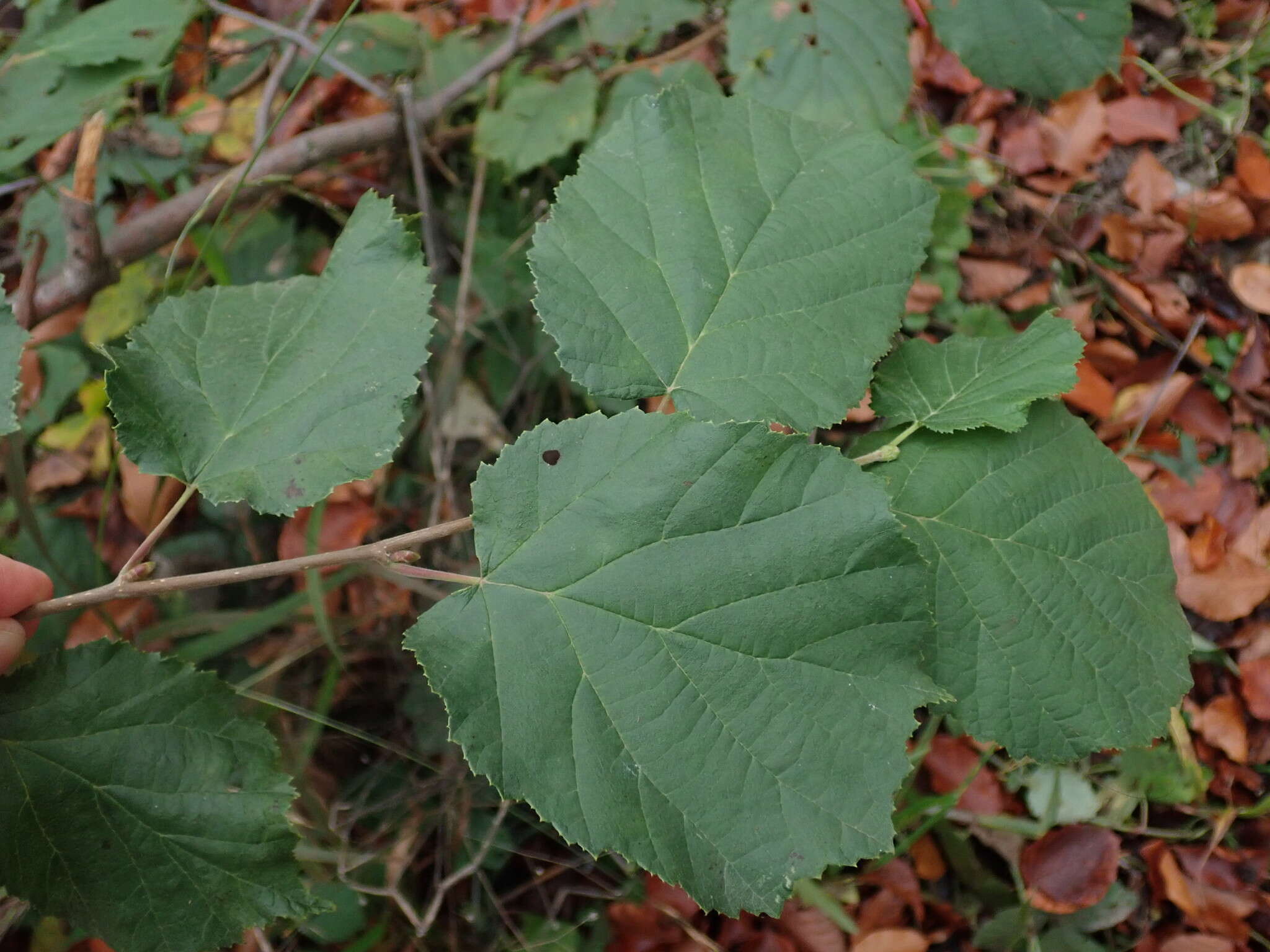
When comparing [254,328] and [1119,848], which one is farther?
[1119,848]

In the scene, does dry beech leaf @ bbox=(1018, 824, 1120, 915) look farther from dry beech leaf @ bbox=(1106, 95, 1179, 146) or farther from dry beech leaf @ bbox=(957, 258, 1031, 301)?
dry beech leaf @ bbox=(1106, 95, 1179, 146)

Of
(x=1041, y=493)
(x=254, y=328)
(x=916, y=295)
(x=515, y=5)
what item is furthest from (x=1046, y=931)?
(x=515, y=5)

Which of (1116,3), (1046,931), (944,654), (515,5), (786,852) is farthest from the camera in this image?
(515,5)

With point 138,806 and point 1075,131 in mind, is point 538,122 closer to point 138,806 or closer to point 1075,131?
point 1075,131

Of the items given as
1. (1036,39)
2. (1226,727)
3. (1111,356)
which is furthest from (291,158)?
(1226,727)

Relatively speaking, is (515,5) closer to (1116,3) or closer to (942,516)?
(1116,3)

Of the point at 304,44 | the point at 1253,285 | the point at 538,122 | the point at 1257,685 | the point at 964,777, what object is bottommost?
the point at 964,777

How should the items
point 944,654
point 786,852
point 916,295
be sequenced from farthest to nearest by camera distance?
point 916,295 < point 944,654 < point 786,852
